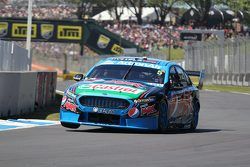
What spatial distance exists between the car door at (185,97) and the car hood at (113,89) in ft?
4.78

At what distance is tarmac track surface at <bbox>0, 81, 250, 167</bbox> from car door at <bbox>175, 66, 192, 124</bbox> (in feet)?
2.36

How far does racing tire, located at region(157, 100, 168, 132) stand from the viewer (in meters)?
15.0

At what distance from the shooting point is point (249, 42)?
47344 mm

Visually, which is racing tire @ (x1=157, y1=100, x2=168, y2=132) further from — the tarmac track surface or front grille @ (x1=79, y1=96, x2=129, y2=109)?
front grille @ (x1=79, y1=96, x2=129, y2=109)

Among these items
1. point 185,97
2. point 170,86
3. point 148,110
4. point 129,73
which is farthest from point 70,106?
point 185,97

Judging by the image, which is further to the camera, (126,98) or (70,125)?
(70,125)

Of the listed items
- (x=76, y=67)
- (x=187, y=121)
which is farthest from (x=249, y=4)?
(x=187, y=121)

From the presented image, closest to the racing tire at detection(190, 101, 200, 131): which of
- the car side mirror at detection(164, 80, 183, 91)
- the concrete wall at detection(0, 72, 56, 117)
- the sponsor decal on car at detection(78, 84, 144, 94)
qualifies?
the car side mirror at detection(164, 80, 183, 91)

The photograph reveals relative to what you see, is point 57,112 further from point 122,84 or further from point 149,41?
point 149,41

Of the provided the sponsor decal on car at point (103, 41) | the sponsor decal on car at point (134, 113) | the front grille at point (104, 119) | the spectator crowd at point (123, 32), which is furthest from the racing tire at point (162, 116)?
the sponsor decal on car at point (103, 41)

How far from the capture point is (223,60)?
165 feet

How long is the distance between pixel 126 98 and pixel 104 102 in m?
0.37

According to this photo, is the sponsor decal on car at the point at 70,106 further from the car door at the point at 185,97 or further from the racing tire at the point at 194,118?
the racing tire at the point at 194,118

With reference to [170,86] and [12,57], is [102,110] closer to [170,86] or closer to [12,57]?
[170,86]
